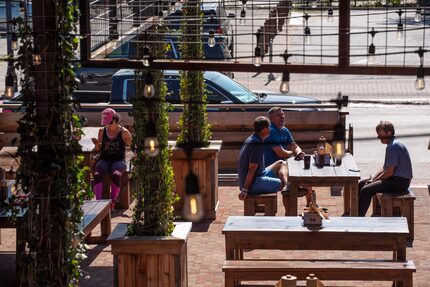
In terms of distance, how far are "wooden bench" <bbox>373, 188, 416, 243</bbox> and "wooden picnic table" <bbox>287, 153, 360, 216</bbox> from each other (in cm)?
40

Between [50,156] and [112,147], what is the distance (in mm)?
6415

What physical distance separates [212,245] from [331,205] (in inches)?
107

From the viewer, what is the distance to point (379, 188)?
13625mm

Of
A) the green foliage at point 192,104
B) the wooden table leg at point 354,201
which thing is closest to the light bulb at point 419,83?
the wooden table leg at point 354,201

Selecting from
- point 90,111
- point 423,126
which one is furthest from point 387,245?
point 423,126

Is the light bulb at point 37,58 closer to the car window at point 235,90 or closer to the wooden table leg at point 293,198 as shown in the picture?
the wooden table leg at point 293,198

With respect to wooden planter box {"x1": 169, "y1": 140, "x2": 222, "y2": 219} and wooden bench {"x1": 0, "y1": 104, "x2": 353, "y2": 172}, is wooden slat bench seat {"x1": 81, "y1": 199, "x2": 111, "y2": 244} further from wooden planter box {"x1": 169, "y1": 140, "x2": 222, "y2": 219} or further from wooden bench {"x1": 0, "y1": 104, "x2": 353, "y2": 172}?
wooden bench {"x1": 0, "y1": 104, "x2": 353, "y2": 172}

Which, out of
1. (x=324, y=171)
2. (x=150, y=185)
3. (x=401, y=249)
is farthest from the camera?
(x=324, y=171)

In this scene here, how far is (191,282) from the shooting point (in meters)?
11.5

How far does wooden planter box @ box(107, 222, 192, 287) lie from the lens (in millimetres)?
10016

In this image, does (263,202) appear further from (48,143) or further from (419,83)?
(48,143)

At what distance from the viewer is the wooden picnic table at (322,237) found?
10836mm

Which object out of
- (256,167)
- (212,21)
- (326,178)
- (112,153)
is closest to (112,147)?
(112,153)

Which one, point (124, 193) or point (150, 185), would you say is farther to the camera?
point (124, 193)
